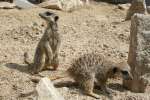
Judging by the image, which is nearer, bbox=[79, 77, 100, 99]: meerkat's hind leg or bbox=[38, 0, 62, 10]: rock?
bbox=[79, 77, 100, 99]: meerkat's hind leg

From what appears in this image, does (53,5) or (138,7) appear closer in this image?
(138,7)

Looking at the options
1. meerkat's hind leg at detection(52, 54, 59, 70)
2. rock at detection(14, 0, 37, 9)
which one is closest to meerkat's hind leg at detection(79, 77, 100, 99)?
meerkat's hind leg at detection(52, 54, 59, 70)

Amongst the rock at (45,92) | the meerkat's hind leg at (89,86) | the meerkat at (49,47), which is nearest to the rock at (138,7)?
the meerkat at (49,47)

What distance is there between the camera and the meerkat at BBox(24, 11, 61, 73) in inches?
254

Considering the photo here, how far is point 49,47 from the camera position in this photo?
21.4 ft

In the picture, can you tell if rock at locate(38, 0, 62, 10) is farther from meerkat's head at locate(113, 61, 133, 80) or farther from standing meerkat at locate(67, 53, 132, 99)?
meerkat's head at locate(113, 61, 133, 80)

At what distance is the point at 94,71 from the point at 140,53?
1.78 feet

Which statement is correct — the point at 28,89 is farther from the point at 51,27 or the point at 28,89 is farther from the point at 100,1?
the point at 100,1

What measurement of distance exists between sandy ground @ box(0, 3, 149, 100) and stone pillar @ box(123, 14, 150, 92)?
0.59 ft

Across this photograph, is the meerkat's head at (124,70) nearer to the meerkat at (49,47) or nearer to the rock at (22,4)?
the meerkat at (49,47)

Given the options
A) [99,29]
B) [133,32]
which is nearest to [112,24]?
[99,29]

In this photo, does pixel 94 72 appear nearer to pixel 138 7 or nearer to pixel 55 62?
pixel 55 62


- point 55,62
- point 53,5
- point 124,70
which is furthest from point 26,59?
point 53,5

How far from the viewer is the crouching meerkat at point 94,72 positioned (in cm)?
569
